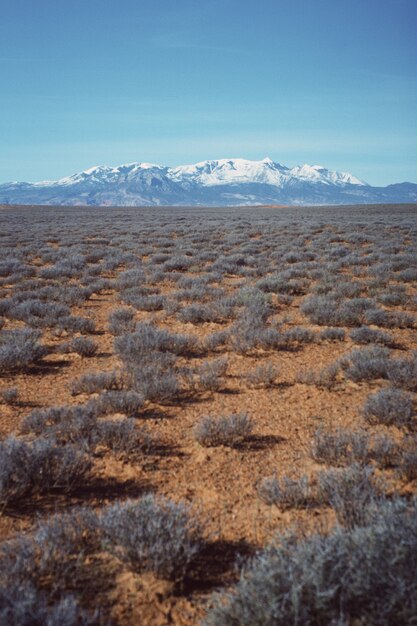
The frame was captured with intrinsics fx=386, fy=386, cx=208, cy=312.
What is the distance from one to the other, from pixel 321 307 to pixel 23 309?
708cm

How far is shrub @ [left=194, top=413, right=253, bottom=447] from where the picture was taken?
436 cm

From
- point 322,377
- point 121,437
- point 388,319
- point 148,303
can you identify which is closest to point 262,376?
point 322,377

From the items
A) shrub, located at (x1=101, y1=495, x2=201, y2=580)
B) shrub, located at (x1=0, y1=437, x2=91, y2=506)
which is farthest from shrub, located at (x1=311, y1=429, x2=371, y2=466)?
shrub, located at (x1=0, y1=437, x2=91, y2=506)

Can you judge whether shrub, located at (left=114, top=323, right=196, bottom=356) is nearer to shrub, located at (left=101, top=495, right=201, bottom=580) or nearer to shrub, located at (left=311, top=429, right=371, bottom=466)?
shrub, located at (left=311, top=429, right=371, bottom=466)

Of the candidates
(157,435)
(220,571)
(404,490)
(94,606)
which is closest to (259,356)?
(157,435)

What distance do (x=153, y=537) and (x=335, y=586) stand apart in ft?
3.99

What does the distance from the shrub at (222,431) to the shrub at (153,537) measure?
150 cm

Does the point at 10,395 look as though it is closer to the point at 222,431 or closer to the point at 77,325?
the point at 222,431

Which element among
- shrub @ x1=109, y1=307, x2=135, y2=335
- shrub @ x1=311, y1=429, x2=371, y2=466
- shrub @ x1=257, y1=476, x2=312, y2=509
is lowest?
shrub @ x1=257, y1=476, x2=312, y2=509

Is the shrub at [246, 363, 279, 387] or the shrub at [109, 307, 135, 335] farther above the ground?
the shrub at [109, 307, 135, 335]

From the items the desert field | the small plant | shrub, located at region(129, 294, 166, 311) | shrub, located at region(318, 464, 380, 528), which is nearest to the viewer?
the desert field

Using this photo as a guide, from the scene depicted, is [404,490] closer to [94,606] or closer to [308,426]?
[308,426]

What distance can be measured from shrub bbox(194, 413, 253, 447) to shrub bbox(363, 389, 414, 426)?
151cm

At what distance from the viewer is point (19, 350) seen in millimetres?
6418
